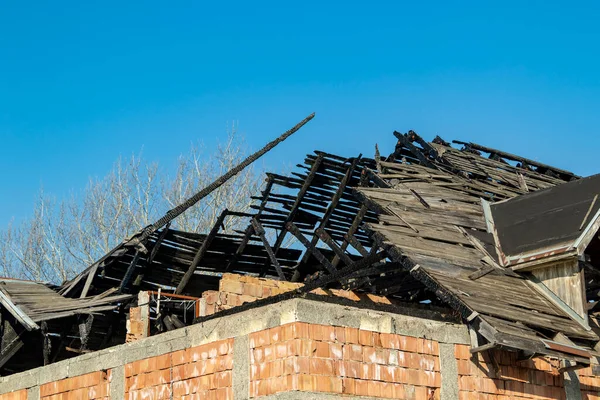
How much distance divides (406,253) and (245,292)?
10.4 feet

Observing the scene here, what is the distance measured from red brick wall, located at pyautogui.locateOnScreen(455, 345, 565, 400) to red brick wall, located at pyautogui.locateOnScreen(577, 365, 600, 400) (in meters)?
0.37

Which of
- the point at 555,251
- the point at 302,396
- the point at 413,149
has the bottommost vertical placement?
the point at 302,396

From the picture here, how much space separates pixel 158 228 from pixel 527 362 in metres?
6.64

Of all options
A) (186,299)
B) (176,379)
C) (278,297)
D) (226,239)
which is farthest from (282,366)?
(226,239)

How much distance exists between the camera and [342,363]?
29.6 feet

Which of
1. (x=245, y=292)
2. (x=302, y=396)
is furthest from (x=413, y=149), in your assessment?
(x=302, y=396)

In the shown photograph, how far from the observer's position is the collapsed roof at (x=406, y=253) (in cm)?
1061

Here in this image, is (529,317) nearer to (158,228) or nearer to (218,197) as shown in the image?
(158,228)

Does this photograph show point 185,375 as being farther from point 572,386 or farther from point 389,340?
point 572,386

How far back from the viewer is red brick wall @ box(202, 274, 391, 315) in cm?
1295

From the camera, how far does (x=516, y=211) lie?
13.2 meters

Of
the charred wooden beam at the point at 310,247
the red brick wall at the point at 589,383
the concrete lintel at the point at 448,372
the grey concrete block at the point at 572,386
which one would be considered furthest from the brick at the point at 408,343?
the charred wooden beam at the point at 310,247

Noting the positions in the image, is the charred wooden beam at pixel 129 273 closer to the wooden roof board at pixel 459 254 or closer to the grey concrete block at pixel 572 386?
the wooden roof board at pixel 459 254

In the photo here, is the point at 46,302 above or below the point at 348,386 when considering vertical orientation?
above
